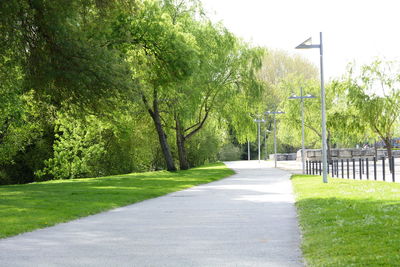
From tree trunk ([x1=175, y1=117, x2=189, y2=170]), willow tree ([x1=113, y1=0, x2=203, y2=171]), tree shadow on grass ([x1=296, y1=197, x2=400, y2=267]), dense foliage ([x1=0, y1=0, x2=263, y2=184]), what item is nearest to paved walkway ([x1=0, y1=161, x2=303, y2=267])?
tree shadow on grass ([x1=296, y1=197, x2=400, y2=267])

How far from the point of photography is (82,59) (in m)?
18.6

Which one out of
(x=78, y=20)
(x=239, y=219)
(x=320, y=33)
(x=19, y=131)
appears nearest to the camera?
(x=239, y=219)

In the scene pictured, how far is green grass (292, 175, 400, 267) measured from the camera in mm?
6652

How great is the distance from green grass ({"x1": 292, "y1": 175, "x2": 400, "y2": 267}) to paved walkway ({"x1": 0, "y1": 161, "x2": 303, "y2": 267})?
295 mm

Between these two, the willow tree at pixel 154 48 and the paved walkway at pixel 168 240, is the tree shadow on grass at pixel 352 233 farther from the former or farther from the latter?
the willow tree at pixel 154 48

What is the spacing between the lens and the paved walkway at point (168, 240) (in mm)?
7172

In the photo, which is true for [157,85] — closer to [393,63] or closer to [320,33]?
[320,33]

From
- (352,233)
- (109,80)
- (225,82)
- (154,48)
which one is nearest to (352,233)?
(352,233)

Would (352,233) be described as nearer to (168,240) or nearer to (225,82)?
(168,240)

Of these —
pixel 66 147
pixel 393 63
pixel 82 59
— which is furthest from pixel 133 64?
pixel 393 63

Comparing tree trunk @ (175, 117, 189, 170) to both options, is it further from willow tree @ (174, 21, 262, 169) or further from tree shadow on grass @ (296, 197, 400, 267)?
tree shadow on grass @ (296, 197, 400, 267)

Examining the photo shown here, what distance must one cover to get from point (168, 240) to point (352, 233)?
9.15 ft

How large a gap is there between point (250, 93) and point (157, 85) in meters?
14.7

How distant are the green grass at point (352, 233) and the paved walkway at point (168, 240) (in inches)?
11.6
